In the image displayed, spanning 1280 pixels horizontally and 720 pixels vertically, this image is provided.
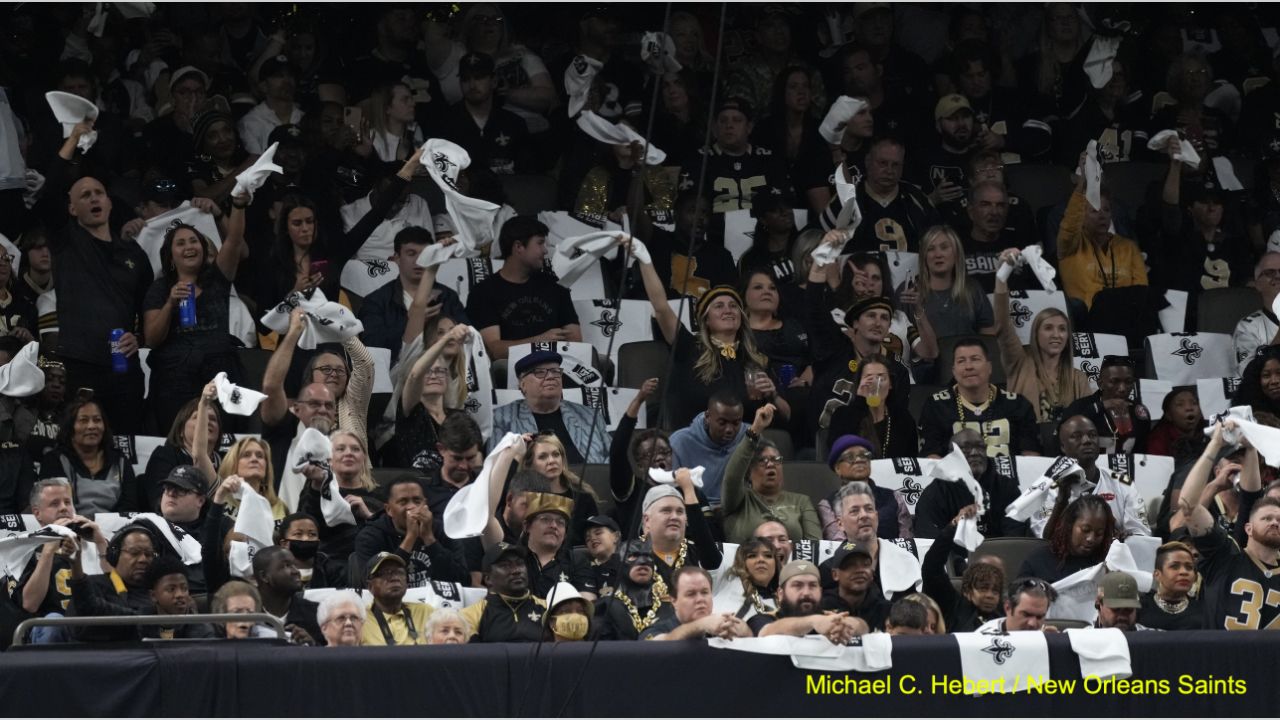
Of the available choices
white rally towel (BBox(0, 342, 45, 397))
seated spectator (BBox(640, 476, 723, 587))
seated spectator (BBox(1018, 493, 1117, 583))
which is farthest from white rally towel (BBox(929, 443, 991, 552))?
white rally towel (BBox(0, 342, 45, 397))

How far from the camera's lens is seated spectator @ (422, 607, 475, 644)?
30.9ft

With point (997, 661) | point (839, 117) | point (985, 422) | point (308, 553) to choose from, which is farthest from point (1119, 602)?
point (839, 117)

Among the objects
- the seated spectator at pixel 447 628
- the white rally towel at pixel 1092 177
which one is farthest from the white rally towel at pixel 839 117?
the seated spectator at pixel 447 628

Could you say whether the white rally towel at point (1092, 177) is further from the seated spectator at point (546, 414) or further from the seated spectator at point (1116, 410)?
the seated spectator at point (546, 414)

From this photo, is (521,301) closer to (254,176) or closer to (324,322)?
(324,322)

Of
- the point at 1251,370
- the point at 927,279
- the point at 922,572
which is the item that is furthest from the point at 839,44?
the point at 922,572

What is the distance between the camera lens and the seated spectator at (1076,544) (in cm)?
1041

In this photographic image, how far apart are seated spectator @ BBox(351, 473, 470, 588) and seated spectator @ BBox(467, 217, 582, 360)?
2.27 meters

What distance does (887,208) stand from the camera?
13.7 m

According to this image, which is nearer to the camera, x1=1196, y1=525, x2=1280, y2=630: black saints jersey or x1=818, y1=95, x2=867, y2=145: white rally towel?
x1=1196, y1=525, x2=1280, y2=630: black saints jersey

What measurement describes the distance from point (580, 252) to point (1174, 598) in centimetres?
372

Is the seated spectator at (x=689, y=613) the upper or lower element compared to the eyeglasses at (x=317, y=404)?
lower

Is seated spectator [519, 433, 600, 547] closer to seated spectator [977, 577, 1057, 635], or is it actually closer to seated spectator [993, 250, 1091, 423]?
seated spectator [977, 577, 1057, 635]

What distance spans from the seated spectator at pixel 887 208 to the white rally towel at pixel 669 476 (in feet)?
11.2
